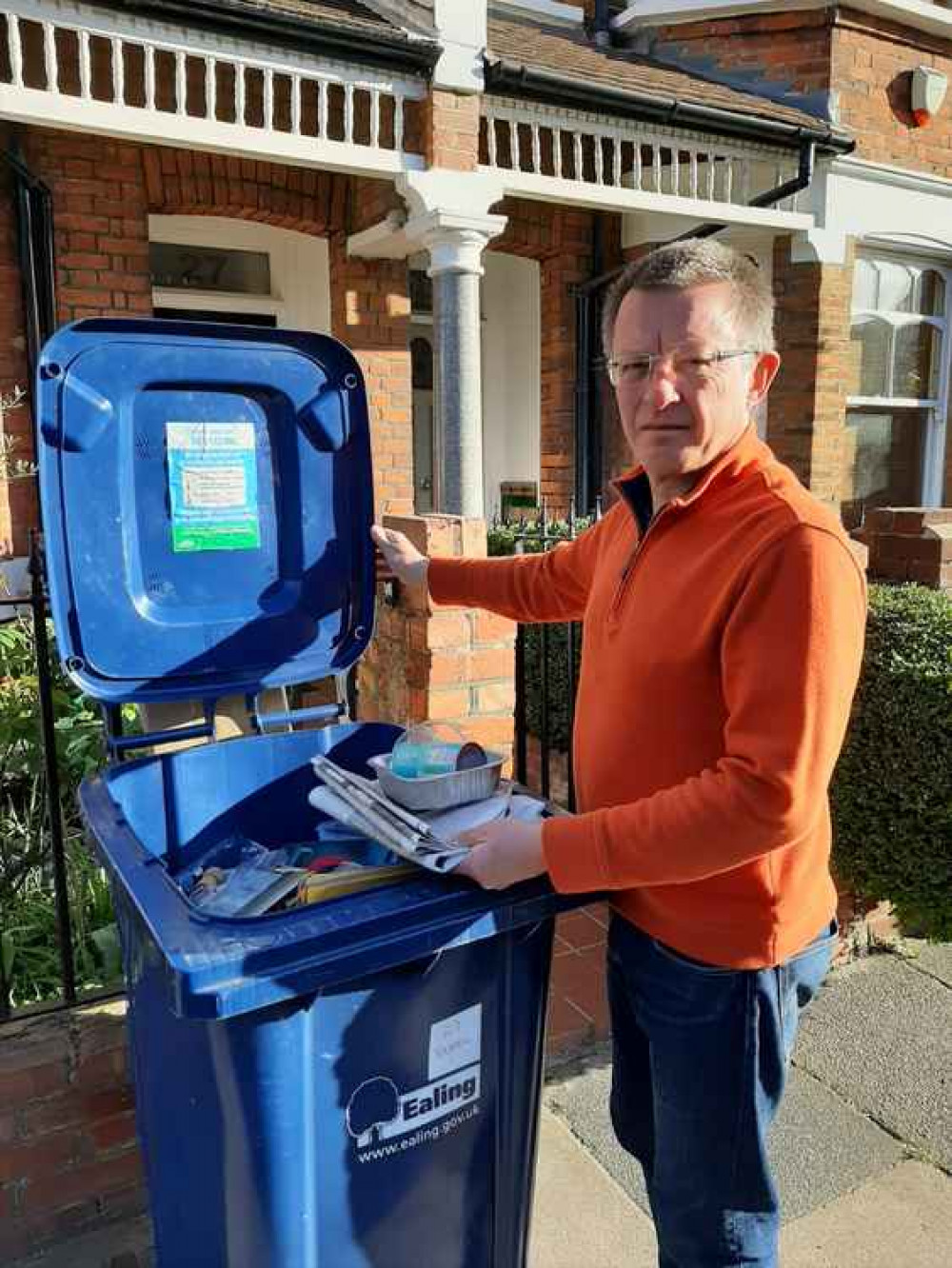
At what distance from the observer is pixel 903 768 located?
285cm

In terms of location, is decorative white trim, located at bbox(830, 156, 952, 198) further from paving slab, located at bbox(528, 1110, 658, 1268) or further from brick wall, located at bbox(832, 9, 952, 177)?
paving slab, located at bbox(528, 1110, 658, 1268)

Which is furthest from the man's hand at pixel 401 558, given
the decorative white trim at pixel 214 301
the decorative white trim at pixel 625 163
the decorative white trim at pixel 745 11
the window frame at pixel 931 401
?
the window frame at pixel 931 401

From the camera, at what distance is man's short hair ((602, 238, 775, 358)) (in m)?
1.41

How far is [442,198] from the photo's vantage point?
230 inches

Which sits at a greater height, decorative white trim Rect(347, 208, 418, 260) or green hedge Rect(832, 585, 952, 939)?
decorative white trim Rect(347, 208, 418, 260)

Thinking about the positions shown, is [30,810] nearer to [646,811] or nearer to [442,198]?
[646,811]

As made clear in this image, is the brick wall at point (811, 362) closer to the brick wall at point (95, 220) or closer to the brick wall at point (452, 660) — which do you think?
the brick wall at point (95, 220)

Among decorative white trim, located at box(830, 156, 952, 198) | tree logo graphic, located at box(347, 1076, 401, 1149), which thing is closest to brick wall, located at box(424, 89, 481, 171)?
decorative white trim, located at box(830, 156, 952, 198)

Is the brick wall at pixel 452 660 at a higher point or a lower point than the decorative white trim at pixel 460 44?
lower

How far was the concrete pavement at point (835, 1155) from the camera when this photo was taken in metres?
2.18

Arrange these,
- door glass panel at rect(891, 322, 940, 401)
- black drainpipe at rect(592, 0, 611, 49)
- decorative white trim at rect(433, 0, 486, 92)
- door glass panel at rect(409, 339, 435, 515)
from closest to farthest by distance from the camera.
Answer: decorative white trim at rect(433, 0, 486, 92) < black drainpipe at rect(592, 0, 611, 49) < door glass panel at rect(891, 322, 940, 401) < door glass panel at rect(409, 339, 435, 515)

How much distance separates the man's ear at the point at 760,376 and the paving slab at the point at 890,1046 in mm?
2014

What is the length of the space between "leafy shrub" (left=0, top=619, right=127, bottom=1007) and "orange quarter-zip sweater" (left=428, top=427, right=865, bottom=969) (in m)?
1.66

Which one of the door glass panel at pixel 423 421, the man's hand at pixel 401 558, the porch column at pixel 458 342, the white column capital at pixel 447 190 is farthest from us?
the door glass panel at pixel 423 421
